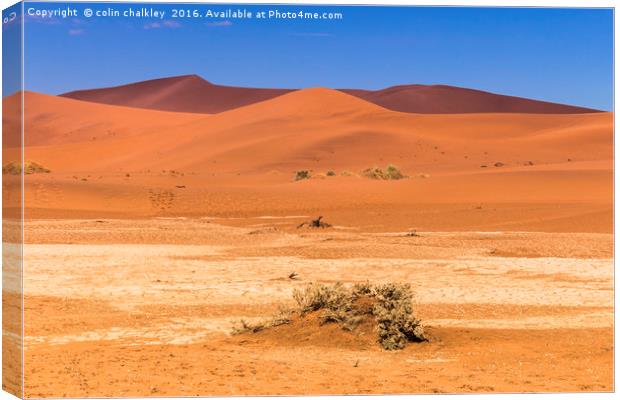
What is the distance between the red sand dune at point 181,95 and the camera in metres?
145

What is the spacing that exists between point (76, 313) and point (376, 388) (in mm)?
6896

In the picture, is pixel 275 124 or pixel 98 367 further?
pixel 275 124

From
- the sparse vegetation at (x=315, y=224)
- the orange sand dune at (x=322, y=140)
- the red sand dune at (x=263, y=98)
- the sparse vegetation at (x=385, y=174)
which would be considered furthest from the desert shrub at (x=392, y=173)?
the red sand dune at (x=263, y=98)

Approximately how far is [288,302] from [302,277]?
10.5 ft

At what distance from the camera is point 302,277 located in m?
19.8

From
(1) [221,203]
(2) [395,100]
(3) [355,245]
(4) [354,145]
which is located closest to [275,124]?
(4) [354,145]

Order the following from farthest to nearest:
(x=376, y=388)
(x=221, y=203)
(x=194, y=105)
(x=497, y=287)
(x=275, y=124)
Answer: (x=194, y=105)
(x=275, y=124)
(x=221, y=203)
(x=497, y=287)
(x=376, y=388)

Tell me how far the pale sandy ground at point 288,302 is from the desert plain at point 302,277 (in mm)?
44

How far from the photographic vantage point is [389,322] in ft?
39.2

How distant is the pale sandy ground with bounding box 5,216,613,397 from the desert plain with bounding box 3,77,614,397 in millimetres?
44

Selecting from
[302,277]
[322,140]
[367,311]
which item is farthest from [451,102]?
[367,311]

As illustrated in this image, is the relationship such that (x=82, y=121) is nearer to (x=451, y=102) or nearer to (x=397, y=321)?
(x=451, y=102)

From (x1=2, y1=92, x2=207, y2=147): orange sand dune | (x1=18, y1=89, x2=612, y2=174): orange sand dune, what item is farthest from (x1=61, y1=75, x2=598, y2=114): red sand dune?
(x1=18, y1=89, x2=612, y2=174): orange sand dune

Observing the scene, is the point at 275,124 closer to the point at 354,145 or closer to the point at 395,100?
the point at 354,145
